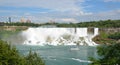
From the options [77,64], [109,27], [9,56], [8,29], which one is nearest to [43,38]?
[109,27]

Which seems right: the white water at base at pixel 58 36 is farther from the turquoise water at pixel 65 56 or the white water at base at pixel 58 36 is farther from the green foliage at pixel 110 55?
the green foliage at pixel 110 55

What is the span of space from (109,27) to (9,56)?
7204cm

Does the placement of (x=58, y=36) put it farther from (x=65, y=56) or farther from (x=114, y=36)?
(x=65, y=56)

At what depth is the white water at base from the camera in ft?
251

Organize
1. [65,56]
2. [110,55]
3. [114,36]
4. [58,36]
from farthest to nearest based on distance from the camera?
1. [58,36]
2. [114,36]
3. [65,56]
4. [110,55]

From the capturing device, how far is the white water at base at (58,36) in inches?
3012

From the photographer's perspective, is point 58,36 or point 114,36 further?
point 58,36

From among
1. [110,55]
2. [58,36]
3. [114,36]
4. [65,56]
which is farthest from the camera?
[58,36]

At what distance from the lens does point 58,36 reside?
8256 cm

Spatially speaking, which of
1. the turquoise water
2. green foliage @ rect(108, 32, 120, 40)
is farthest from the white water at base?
the turquoise water

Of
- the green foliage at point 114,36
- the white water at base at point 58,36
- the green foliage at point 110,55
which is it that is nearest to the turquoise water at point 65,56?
the green foliage at point 114,36

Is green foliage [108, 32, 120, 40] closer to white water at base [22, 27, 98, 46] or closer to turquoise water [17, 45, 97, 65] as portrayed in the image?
white water at base [22, 27, 98, 46]

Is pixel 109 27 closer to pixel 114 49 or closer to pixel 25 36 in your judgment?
pixel 25 36

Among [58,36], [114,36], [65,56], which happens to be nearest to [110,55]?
[65,56]
